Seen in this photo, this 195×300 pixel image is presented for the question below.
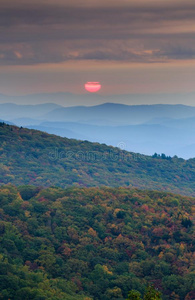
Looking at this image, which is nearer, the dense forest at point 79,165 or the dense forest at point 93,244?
the dense forest at point 93,244

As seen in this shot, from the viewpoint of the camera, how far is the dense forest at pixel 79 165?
132125 mm

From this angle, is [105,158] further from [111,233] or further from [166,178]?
[111,233]

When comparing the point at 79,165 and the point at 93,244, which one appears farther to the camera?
the point at 79,165

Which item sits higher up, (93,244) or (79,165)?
(79,165)

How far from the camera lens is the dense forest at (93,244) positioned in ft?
172

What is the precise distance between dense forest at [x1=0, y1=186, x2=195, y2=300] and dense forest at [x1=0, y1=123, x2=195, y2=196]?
1939 inches

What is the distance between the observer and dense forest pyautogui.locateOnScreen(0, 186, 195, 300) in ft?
172

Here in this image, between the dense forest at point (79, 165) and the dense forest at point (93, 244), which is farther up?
the dense forest at point (79, 165)

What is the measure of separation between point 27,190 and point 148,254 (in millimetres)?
24659

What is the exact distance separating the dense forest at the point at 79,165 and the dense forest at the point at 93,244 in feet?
162

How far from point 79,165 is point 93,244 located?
83170 mm

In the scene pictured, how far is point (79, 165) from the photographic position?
482 ft

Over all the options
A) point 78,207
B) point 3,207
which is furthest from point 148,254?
point 3,207

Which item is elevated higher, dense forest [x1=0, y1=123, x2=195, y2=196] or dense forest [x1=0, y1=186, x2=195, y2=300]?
dense forest [x1=0, y1=123, x2=195, y2=196]
